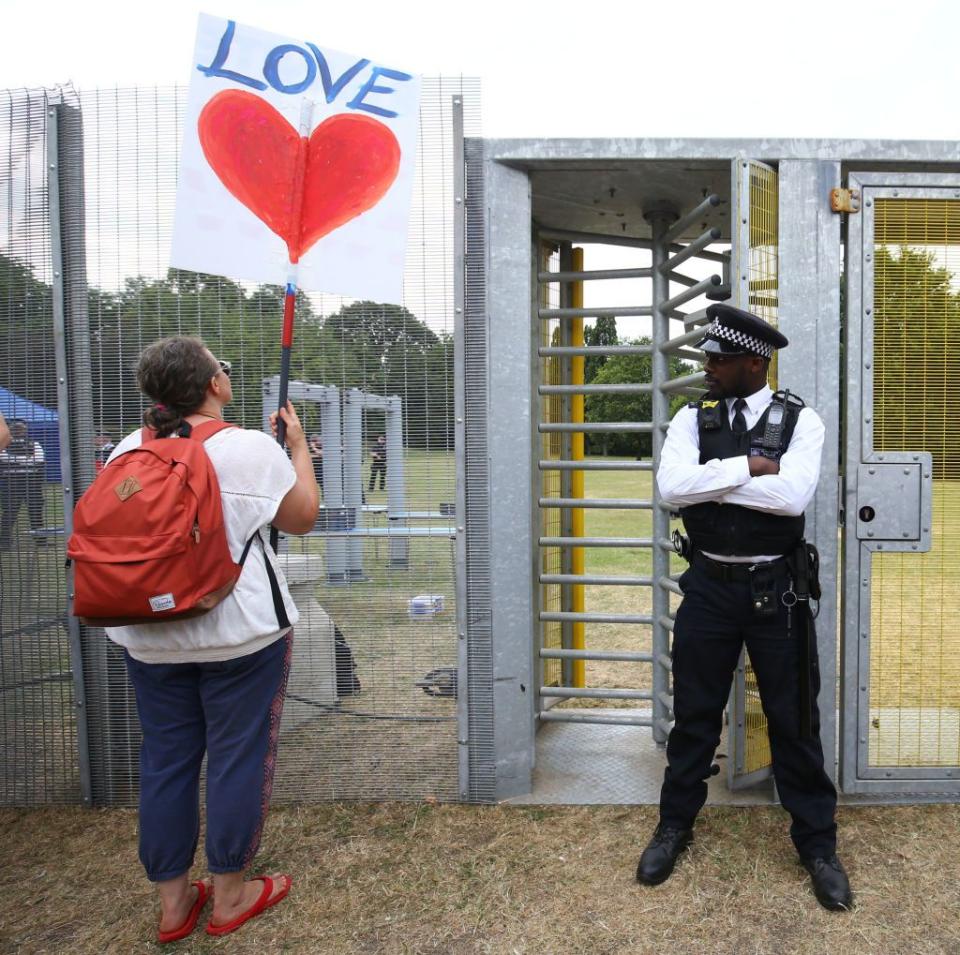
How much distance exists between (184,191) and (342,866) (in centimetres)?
276

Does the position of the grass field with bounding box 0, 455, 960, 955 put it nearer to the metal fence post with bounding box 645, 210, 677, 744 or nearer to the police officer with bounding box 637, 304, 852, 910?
the police officer with bounding box 637, 304, 852, 910

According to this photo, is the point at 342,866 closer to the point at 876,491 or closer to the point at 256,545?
the point at 256,545

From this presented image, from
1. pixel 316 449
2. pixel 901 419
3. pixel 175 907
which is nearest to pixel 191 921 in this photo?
pixel 175 907

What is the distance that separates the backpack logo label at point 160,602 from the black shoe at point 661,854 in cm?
199

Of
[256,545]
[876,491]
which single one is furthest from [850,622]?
[256,545]

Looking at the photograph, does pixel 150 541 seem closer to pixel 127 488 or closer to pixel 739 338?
pixel 127 488

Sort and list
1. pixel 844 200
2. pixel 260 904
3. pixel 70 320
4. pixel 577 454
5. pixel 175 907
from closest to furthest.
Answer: pixel 175 907 → pixel 260 904 → pixel 844 200 → pixel 70 320 → pixel 577 454

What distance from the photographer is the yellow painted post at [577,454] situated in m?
4.43

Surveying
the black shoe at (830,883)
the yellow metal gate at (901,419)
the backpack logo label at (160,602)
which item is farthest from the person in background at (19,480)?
the yellow metal gate at (901,419)

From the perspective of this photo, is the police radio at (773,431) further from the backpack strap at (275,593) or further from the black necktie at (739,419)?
the backpack strap at (275,593)

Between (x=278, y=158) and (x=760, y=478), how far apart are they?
225 centimetres

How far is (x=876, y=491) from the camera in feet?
10.8

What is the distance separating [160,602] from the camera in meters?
2.10

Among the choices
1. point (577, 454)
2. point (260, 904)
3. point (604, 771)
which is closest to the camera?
point (260, 904)
